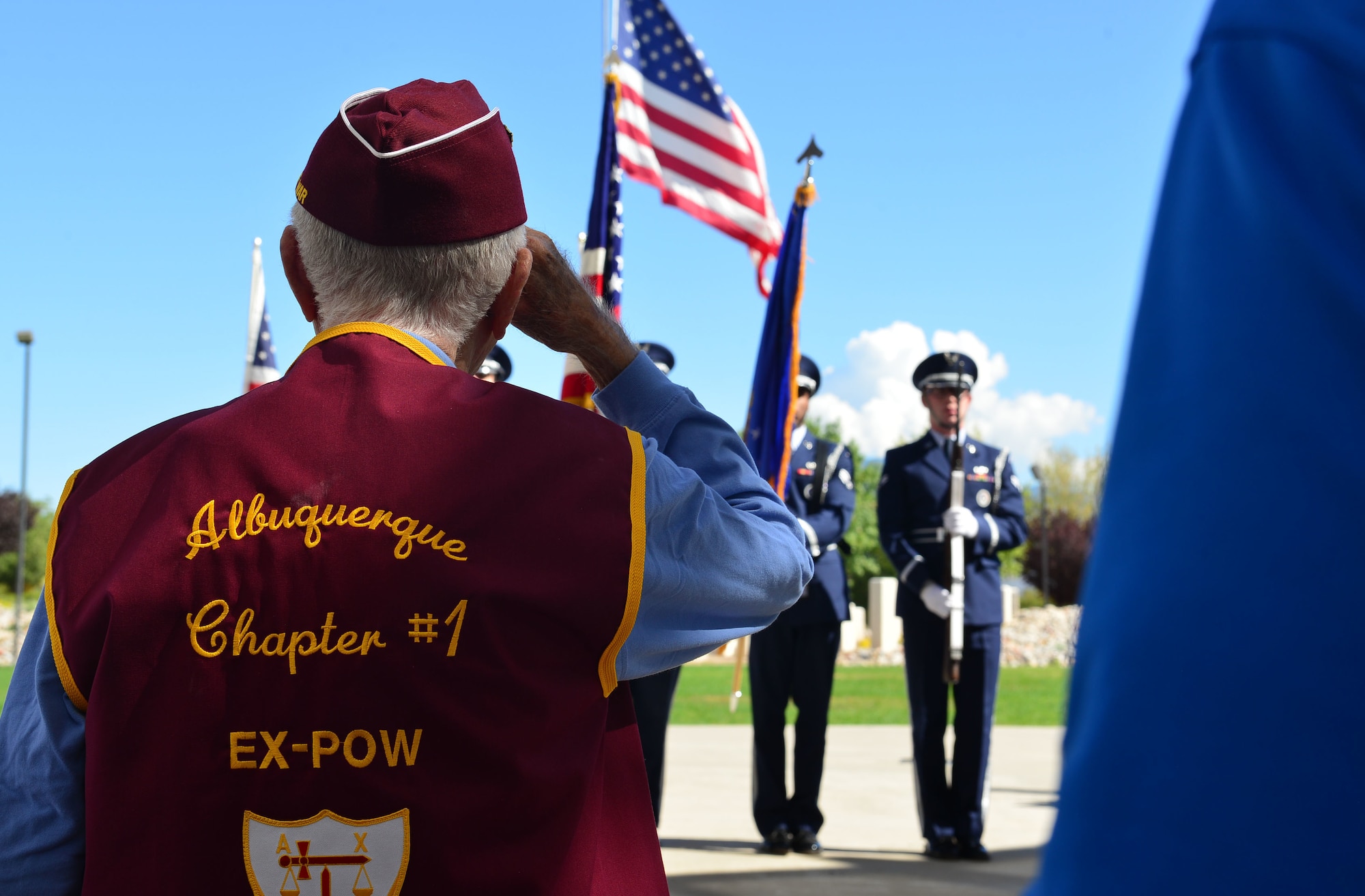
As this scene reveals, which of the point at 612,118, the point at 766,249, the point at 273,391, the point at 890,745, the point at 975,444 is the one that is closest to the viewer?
the point at 273,391

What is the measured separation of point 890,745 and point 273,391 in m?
9.42

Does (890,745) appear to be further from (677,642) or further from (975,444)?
(677,642)

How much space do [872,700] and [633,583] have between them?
14557mm

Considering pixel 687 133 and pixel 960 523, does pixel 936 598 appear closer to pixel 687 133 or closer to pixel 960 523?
pixel 960 523

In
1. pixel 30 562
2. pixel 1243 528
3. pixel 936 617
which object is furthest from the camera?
pixel 30 562

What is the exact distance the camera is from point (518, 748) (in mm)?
1230

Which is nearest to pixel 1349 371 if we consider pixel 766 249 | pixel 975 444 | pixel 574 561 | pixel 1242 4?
pixel 1242 4

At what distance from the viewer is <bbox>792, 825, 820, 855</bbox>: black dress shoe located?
5863mm

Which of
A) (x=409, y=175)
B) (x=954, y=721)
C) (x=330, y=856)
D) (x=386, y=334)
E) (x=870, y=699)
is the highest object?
(x=409, y=175)

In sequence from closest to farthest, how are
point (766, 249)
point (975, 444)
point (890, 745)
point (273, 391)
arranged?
point (273, 391) → point (766, 249) → point (975, 444) → point (890, 745)

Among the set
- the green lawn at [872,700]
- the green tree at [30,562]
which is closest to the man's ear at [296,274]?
the green lawn at [872,700]

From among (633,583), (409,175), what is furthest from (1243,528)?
(409,175)

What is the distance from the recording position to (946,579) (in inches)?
252

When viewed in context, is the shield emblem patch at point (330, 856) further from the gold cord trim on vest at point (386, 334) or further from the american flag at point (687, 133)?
the american flag at point (687, 133)
